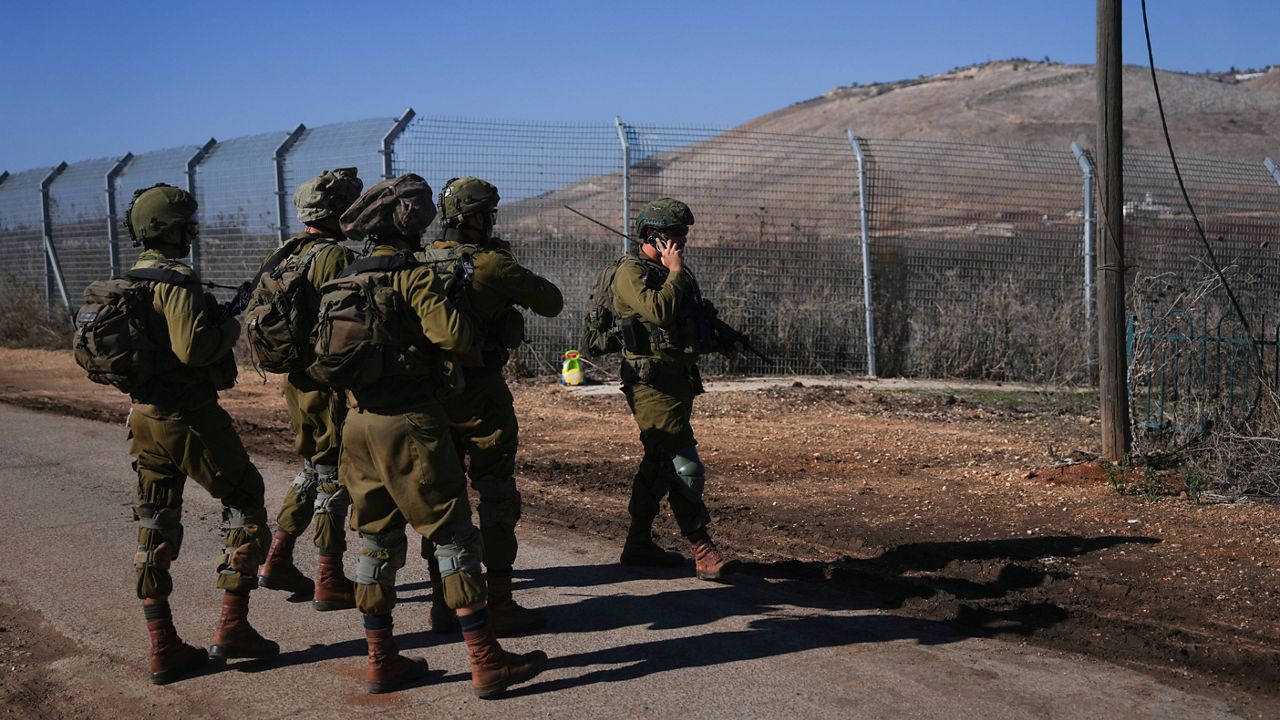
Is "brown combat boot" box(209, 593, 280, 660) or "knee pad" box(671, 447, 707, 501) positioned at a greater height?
"knee pad" box(671, 447, 707, 501)

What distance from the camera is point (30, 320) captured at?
65.6 feet

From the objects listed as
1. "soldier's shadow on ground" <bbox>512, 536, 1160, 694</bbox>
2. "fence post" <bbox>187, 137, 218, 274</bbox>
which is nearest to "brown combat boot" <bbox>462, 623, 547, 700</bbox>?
"soldier's shadow on ground" <bbox>512, 536, 1160, 694</bbox>

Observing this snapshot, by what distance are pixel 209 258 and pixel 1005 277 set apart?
1100 cm

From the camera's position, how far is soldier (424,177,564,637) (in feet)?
15.4

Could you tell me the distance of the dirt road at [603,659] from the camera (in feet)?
13.9

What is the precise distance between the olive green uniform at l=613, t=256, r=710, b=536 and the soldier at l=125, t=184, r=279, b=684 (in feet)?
6.11

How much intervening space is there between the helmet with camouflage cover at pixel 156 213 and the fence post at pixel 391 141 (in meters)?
8.73

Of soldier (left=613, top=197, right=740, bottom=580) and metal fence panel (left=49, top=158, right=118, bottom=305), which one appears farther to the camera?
metal fence panel (left=49, top=158, right=118, bottom=305)

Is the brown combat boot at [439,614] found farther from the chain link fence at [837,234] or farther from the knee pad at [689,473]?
the chain link fence at [837,234]

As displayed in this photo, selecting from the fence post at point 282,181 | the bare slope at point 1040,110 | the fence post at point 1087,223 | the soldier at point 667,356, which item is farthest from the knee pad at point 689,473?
the bare slope at point 1040,110

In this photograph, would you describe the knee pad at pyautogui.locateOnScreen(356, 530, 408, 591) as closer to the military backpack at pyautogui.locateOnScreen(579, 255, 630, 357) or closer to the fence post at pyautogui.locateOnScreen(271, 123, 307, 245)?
the military backpack at pyautogui.locateOnScreen(579, 255, 630, 357)

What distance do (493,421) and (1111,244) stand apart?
15.3 ft

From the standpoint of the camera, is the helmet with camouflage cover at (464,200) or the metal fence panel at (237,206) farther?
the metal fence panel at (237,206)

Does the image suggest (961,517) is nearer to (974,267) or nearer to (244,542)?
(244,542)
